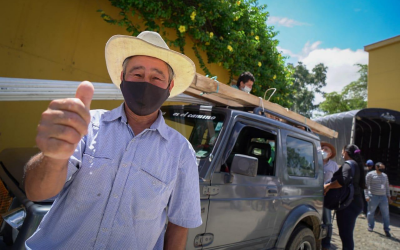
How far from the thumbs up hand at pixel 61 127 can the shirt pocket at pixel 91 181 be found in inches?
15.5

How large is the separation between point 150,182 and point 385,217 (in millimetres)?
Answer: 7755

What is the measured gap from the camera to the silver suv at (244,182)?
214cm

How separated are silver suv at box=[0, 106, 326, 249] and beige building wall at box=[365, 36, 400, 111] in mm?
12379

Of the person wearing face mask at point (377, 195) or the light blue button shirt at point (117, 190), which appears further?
the person wearing face mask at point (377, 195)

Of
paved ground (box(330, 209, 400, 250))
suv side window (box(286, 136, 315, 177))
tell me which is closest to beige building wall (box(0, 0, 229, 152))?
suv side window (box(286, 136, 315, 177))

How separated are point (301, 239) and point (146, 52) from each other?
9.74 feet

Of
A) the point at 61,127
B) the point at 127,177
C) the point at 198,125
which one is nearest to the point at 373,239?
the point at 198,125

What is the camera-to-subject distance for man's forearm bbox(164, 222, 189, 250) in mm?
1492

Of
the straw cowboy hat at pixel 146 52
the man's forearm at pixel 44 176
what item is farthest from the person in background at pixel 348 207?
the man's forearm at pixel 44 176

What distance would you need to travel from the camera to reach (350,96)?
→ 30.0 meters

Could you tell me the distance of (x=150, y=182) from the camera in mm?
1307

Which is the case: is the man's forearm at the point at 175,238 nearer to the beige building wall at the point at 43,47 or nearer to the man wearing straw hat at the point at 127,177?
the man wearing straw hat at the point at 127,177

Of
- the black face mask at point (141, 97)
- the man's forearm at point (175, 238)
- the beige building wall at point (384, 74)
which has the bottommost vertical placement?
the man's forearm at point (175, 238)

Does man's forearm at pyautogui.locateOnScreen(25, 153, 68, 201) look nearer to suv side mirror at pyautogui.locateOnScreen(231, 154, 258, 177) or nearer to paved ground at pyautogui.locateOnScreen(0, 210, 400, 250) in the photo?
suv side mirror at pyautogui.locateOnScreen(231, 154, 258, 177)
